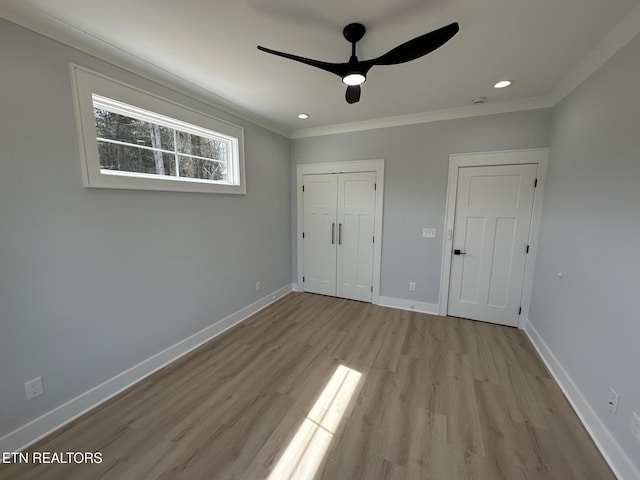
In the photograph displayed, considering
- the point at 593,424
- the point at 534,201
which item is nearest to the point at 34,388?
the point at 593,424

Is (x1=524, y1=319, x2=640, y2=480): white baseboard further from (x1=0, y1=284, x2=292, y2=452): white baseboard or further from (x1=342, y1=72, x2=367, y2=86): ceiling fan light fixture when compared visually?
(x1=0, y1=284, x2=292, y2=452): white baseboard

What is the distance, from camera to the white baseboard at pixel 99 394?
4.95ft

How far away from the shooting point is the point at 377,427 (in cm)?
168

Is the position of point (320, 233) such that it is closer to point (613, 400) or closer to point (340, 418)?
point (340, 418)

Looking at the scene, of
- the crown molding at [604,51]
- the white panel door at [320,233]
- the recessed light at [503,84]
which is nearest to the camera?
the crown molding at [604,51]

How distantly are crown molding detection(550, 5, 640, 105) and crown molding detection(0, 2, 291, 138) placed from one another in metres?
3.08

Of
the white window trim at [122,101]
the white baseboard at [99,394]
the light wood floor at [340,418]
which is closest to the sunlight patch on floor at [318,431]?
the light wood floor at [340,418]

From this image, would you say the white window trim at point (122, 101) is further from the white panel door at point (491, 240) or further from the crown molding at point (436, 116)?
the white panel door at point (491, 240)

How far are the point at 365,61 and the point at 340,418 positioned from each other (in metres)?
2.33

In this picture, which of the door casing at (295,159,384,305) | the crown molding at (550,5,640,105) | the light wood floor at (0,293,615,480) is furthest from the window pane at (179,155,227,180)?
the crown molding at (550,5,640,105)

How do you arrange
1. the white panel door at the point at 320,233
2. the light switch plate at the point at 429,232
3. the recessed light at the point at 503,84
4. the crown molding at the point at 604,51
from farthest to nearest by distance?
the white panel door at the point at 320,233, the light switch plate at the point at 429,232, the recessed light at the point at 503,84, the crown molding at the point at 604,51

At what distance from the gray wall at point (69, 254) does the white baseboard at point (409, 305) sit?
2.39 m

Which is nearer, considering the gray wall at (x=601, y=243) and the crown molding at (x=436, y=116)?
the gray wall at (x=601, y=243)

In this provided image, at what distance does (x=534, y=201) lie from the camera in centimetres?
278
